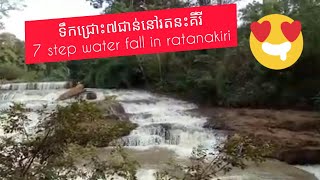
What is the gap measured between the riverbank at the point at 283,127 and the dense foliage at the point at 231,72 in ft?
1.92

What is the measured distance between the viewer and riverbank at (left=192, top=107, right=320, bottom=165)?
410 cm

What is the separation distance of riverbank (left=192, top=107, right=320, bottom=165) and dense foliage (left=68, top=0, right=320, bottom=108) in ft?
1.92

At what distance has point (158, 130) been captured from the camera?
4965 mm

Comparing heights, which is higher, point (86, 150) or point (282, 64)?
point (282, 64)

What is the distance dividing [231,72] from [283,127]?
2361 millimetres

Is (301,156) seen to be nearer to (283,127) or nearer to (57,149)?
(283,127)

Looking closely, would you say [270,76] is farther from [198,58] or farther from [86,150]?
[86,150]

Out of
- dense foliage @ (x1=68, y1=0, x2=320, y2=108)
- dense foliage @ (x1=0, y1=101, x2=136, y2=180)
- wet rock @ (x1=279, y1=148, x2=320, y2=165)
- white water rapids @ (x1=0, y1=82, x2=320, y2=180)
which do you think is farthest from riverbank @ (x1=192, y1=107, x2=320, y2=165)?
dense foliage @ (x1=0, y1=101, x2=136, y2=180)

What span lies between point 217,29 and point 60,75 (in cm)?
867

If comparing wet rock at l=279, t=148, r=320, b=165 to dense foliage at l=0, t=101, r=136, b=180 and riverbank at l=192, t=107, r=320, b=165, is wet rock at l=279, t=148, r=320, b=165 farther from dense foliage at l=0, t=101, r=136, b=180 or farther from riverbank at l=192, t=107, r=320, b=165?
dense foliage at l=0, t=101, r=136, b=180

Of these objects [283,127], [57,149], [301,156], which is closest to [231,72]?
[283,127]

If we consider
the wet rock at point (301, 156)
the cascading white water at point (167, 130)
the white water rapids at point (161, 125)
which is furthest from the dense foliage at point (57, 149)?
the wet rock at point (301, 156)

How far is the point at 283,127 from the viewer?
4801mm

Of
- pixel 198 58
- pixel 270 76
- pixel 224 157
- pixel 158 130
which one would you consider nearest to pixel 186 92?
pixel 198 58
